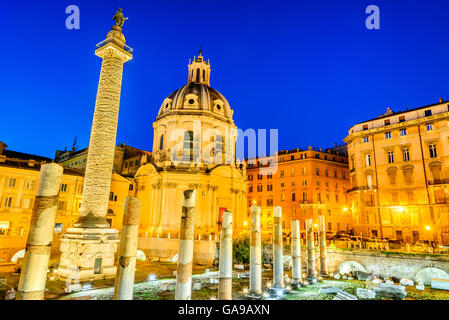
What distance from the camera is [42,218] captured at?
7.87m

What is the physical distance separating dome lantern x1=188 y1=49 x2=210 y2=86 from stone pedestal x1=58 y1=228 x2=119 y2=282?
30268 mm

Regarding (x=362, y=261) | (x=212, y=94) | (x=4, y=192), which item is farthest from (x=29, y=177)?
(x=362, y=261)

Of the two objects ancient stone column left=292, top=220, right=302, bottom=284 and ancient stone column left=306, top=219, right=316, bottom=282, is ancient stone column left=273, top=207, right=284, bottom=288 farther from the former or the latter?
ancient stone column left=306, top=219, right=316, bottom=282

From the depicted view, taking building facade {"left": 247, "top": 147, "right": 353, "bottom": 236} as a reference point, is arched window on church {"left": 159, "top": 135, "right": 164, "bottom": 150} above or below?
above

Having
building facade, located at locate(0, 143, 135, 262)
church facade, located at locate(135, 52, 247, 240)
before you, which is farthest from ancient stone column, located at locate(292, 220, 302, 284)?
building facade, located at locate(0, 143, 135, 262)

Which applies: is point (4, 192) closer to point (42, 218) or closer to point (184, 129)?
point (184, 129)

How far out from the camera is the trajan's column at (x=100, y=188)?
54.2 feet

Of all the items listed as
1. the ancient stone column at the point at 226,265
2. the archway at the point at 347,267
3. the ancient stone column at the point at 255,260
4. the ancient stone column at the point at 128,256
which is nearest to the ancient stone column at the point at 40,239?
the ancient stone column at the point at 128,256

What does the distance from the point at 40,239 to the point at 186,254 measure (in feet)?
14.2

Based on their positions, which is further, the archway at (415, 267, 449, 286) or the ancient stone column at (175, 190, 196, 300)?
the archway at (415, 267, 449, 286)

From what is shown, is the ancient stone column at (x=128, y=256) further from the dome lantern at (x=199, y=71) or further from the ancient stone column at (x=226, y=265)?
the dome lantern at (x=199, y=71)

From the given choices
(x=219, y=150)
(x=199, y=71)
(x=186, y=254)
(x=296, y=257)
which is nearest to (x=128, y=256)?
(x=186, y=254)

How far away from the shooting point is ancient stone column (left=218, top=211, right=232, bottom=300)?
11.7 metres

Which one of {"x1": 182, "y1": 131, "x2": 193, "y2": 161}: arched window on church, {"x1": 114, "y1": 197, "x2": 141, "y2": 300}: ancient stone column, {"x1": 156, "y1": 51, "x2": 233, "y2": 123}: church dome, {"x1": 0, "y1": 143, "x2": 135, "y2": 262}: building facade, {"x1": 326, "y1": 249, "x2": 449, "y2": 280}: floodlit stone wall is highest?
{"x1": 156, "y1": 51, "x2": 233, "y2": 123}: church dome
